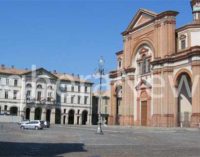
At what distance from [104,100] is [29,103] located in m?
24.8

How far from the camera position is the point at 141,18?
63.7m

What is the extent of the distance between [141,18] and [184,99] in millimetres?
16208

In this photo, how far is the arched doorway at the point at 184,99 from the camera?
5341 cm

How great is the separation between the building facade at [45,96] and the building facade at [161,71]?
131 ft

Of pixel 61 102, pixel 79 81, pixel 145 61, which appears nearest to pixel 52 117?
pixel 61 102

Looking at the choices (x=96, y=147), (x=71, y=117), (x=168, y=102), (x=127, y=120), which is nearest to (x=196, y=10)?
(x=168, y=102)

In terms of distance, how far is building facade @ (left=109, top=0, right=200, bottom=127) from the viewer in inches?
2039

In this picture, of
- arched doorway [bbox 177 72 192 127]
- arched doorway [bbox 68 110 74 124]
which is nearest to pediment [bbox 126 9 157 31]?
arched doorway [bbox 177 72 192 127]

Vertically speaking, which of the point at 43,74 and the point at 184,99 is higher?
the point at 43,74

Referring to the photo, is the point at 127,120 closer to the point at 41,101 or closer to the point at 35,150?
the point at 41,101

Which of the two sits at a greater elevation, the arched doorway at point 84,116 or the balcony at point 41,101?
the balcony at point 41,101

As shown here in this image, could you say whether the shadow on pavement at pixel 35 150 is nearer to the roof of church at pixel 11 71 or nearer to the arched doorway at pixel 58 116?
the roof of church at pixel 11 71

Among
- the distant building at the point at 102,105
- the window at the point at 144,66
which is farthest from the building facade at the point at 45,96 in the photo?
the window at the point at 144,66

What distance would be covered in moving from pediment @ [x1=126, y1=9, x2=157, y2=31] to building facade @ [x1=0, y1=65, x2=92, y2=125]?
41700mm
